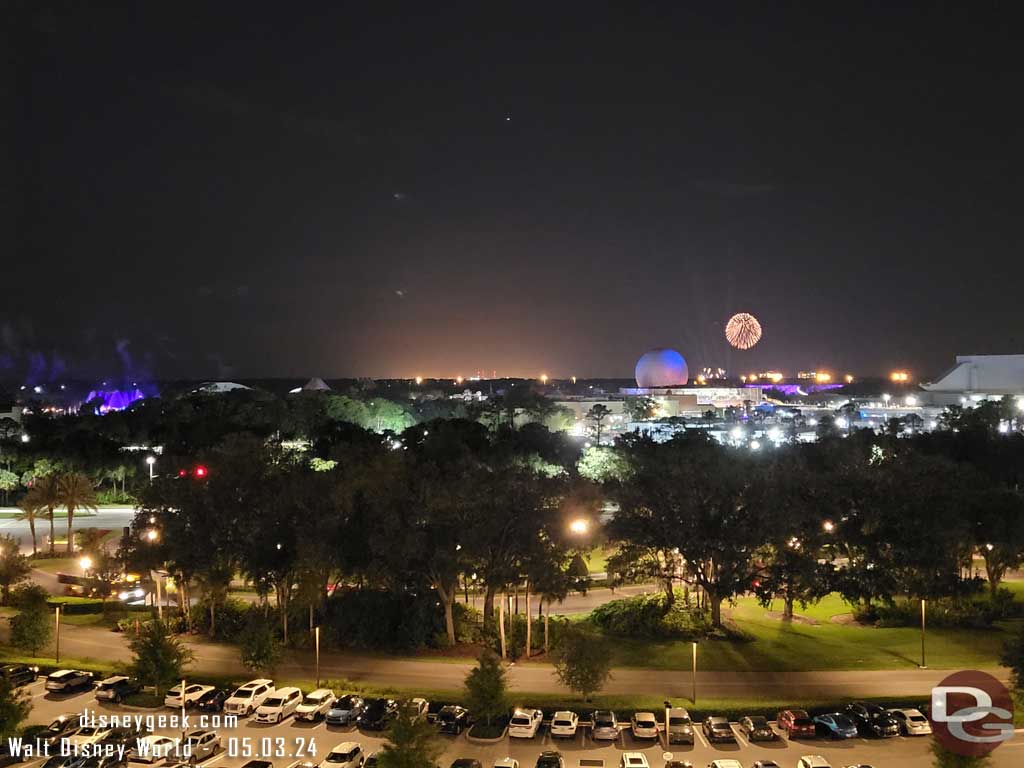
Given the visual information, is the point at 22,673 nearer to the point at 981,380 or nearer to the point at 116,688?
the point at 116,688

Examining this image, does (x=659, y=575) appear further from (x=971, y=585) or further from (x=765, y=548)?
(x=971, y=585)

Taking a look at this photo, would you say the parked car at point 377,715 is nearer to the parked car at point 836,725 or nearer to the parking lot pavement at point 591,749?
the parking lot pavement at point 591,749

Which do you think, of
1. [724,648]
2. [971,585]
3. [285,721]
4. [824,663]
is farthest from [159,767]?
[971,585]

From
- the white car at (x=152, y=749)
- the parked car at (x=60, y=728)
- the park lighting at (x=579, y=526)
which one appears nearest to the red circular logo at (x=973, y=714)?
the park lighting at (x=579, y=526)

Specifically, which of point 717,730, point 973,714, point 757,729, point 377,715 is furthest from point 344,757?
point 973,714

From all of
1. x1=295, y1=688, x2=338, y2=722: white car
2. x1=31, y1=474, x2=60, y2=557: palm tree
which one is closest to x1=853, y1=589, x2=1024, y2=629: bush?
x1=295, y1=688, x2=338, y2=722: white car

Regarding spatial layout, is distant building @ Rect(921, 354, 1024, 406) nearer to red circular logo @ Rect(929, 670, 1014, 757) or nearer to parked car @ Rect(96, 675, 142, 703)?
red circular logo @ Rect(929, 670, 1014, 757)
